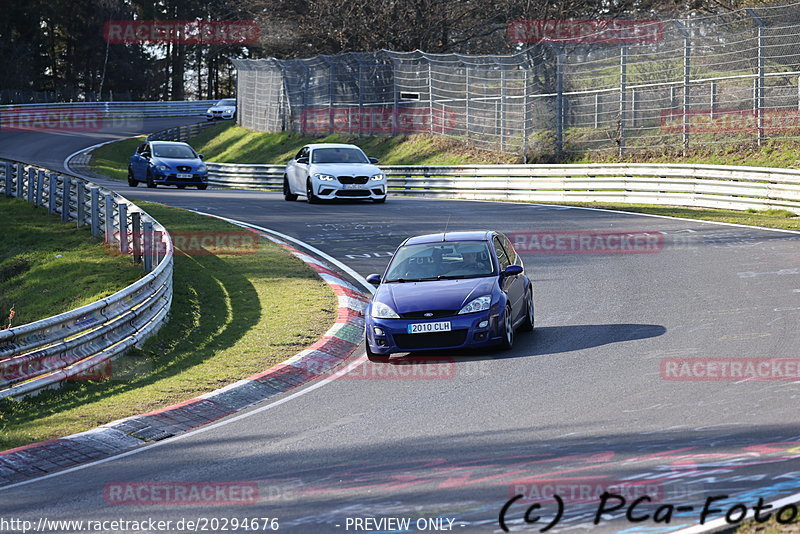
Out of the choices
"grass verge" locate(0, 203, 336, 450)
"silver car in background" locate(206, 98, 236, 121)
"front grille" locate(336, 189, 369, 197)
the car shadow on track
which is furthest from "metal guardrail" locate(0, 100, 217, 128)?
the car shadow on track

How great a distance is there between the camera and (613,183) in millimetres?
29469

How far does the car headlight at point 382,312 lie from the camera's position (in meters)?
12.1

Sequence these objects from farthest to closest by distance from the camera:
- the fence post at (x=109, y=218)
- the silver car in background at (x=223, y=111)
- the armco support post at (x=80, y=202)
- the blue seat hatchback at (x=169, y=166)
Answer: the silver car in background at (x=223, y=111) < the blue seat hatchback at (x=169, y=166) < the armco support post at (x=80, y=202) < the fence post at (x=109, y=218)

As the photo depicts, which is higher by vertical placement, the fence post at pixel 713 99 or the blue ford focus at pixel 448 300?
the fence post at pixel 713 99

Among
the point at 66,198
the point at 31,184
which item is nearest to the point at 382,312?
the point at 66,198

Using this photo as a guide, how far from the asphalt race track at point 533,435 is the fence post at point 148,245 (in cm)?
617

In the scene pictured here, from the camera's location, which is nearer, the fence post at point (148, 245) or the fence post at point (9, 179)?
the fence post at point (148, 245)

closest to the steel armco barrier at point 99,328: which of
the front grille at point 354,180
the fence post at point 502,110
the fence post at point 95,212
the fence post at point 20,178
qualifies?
the fence post at point 95,212

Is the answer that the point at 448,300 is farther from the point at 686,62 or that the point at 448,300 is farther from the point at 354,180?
the point at 686,62

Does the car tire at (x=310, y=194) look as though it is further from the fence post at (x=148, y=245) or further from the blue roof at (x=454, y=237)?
the blue roof at (x=454, y=237)

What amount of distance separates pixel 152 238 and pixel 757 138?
17709 mm

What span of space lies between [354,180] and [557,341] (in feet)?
54.3

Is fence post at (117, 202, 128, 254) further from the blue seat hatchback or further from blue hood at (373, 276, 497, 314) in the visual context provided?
the blue seat hatchback

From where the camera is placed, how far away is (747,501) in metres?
6.29
